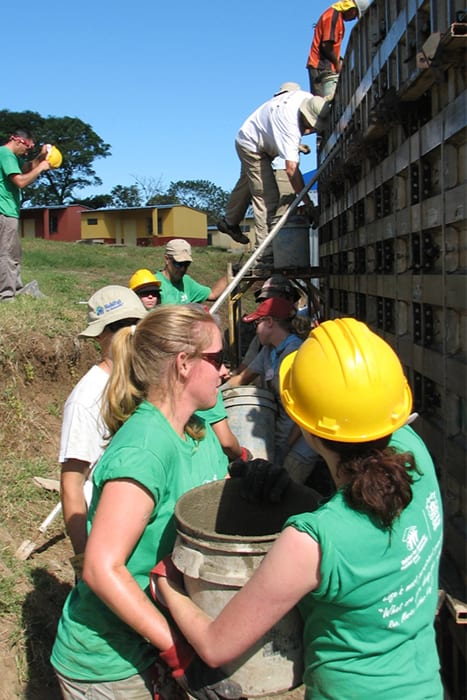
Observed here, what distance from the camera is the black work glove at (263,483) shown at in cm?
212

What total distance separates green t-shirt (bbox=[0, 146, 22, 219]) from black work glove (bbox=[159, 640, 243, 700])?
6723 mm

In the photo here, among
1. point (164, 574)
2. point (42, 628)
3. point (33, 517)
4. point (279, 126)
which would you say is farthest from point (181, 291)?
point (164, 574)

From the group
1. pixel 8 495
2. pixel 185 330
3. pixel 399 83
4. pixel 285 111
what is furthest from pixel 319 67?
pixel 185 330

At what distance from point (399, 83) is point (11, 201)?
200 inches

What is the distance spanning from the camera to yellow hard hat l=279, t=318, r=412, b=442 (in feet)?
5.36

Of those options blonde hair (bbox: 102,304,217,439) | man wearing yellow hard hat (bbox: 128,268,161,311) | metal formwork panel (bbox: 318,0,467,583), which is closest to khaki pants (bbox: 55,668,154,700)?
blonde hair (bbox: 102,304,217,439)

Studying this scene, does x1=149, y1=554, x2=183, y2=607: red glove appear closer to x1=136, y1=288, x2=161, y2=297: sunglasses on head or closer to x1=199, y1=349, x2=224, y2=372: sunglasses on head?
x1=199, y1=349, x2=224, y2=372: sunglasses on head

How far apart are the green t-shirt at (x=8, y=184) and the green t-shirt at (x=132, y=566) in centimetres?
618

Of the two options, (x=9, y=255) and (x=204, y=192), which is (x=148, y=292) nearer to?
(x=9, y=255)

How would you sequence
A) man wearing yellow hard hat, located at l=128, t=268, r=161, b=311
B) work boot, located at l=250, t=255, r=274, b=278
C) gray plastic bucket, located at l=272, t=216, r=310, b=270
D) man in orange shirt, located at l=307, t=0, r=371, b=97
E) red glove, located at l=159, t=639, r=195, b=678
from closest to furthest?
red glove, located at l=159, t=639, r=195, b=678 → man wearing yellow hard hat, located at l=128, t=268, r=161, b=311 → gray plastic bucket, located at l=272, t=216, r=310, b=270 → work boot, located at l=250, t=255, r=274, b=278 → man in orange shirt, located at l=307, t=0, r=371, b=97

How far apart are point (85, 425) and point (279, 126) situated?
225 inches

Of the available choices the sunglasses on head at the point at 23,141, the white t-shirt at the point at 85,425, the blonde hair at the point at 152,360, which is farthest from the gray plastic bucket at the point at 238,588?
the sunglasses on head at the point at 23,141

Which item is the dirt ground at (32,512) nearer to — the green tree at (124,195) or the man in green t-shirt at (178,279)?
the man in green t-shirt at (178,279)

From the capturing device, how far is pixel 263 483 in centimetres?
213
